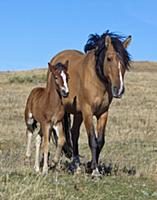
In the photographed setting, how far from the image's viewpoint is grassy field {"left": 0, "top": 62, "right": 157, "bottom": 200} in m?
7.09

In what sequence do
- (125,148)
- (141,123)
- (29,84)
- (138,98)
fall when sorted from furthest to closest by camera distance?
(29,84)
(138,98)
(141,123)
(125,148)

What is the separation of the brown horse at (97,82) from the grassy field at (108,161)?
0.85 meters

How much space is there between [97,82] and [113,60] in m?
0.68

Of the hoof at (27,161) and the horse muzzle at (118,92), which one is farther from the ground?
the horse muzzle at (118,92)

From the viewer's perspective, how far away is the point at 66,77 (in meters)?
9.50

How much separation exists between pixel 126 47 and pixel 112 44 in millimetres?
468

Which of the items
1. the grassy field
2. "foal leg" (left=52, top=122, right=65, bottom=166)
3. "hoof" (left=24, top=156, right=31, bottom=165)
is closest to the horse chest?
"foal leg" (left=52, top=122, right=65, bottom=166)

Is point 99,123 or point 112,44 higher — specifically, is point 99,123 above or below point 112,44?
below

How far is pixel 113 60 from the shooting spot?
29.5ft

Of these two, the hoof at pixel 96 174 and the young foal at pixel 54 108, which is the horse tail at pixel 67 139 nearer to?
the young foal at pixel 54 108

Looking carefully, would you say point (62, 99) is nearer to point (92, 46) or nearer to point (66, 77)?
point (66, 77)

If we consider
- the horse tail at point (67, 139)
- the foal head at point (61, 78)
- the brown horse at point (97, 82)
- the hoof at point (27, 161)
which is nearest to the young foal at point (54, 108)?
the foal head at point (61, 78)

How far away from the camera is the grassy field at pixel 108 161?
709 centimetres

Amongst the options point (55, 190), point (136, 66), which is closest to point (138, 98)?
point (55, 190)
